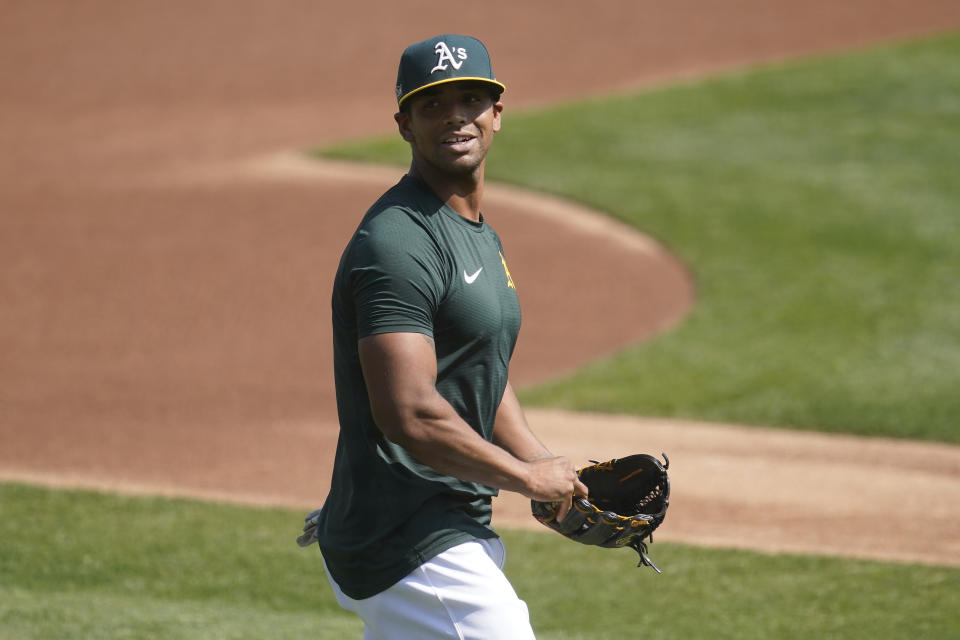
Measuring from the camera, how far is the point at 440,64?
10.8 feet

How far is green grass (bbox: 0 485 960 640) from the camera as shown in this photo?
5.88 meters

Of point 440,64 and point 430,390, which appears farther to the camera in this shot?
point 440,64

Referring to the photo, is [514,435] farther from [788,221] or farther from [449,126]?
[788,221]

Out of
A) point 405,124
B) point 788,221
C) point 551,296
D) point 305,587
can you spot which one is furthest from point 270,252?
point 405,124

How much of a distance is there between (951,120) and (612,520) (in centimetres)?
1803

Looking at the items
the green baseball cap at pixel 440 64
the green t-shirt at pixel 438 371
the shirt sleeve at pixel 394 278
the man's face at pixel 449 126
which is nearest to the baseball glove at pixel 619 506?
the green t-shirt at pixel 438 371

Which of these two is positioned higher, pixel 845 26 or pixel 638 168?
pixel 845 26

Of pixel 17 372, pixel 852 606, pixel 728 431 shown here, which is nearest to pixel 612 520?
pixel 852 606

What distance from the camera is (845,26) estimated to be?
80.0ft

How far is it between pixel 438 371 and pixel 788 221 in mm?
13418

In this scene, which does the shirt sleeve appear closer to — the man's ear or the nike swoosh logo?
the nike swoosh logo

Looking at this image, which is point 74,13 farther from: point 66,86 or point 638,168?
point 638,168

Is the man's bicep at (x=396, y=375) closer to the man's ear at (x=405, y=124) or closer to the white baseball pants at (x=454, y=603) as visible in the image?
the white baseball pants at (x=454, y=603)

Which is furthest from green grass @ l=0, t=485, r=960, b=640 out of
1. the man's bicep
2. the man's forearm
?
the man's bicep
